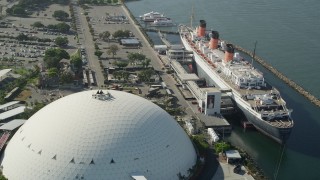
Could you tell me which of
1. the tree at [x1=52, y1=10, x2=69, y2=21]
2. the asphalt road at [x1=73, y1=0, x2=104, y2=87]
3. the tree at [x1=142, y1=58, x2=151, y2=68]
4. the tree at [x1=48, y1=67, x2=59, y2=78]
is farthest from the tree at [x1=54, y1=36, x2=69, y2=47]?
the tree at [x1=52, y1=10, x2=69, y2=21]

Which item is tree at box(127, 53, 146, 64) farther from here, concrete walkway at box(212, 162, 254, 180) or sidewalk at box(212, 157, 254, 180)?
concrete walkway at box(212, 162, 254, 180)

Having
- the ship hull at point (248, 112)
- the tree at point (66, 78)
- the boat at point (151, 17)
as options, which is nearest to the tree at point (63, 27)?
the boat at point (151, 17)

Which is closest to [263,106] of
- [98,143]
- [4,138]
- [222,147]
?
[222,147]

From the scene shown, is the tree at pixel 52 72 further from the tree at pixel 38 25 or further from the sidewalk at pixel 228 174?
the tree at pixel 38 25

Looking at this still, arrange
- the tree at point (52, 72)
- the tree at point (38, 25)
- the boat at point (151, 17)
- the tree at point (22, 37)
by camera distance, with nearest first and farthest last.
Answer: the tree at point (52, 72) < the tree at point (22, 37) < the tree at point (38, 25) < the boat at point (151, 17)

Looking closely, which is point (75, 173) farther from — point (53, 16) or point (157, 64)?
point (53, 16)

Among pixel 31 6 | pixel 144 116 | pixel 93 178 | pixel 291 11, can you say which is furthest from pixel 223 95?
pixel 31 6
